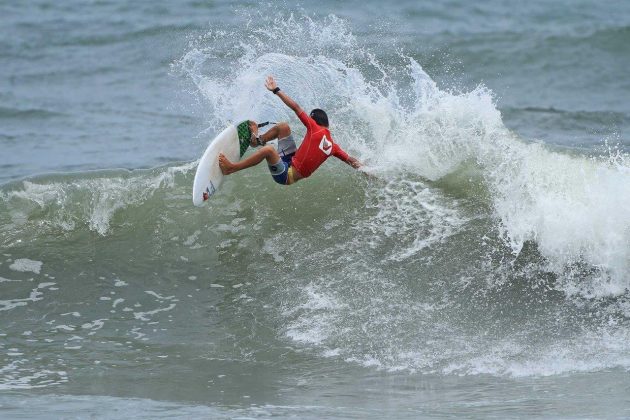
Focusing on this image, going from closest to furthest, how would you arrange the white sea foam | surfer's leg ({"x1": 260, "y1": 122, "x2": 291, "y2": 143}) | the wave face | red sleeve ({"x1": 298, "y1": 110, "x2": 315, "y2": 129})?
the wave face, red sleeve ({"x1": 298, "y1": 110, "x2": 315, "y2": 129}), surfer's leg ({"x1": 260, "y1": 122, "x2": 291, "y2": 143}), the white sea foam

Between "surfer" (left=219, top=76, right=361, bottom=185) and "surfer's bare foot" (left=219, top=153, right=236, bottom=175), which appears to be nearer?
"surfer" (left=219, top=76, right=361, bottom=185)

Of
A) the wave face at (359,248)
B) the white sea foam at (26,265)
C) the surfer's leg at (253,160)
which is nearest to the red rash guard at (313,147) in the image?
the surfer's leg at (253,160)

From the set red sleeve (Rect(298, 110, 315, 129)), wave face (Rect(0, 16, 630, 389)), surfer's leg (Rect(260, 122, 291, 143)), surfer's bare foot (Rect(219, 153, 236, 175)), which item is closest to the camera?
wave face (Rect(0, 16, 630, 389))

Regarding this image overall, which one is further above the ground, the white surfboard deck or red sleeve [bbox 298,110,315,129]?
red sleeve [bbox 298,110,315,129]

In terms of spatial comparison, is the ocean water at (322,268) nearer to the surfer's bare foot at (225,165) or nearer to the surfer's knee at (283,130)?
the surfer's bare foot at (225,165)

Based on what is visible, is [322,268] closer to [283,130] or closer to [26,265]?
[283,130]

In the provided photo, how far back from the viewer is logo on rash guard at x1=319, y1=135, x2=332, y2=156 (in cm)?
870

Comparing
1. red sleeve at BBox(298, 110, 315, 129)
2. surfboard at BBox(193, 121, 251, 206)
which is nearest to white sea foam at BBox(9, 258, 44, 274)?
surfboard at BBox(193, 121, 251, 206)

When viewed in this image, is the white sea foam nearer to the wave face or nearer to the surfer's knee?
the wave face

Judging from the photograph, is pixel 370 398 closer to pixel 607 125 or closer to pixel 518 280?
pixel 518 280

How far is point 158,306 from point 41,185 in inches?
117

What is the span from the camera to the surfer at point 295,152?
28.5 ft

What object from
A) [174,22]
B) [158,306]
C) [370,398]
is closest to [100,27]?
[174,22]

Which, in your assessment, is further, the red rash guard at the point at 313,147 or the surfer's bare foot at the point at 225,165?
the surfer's bare foot at the point at 225,165
